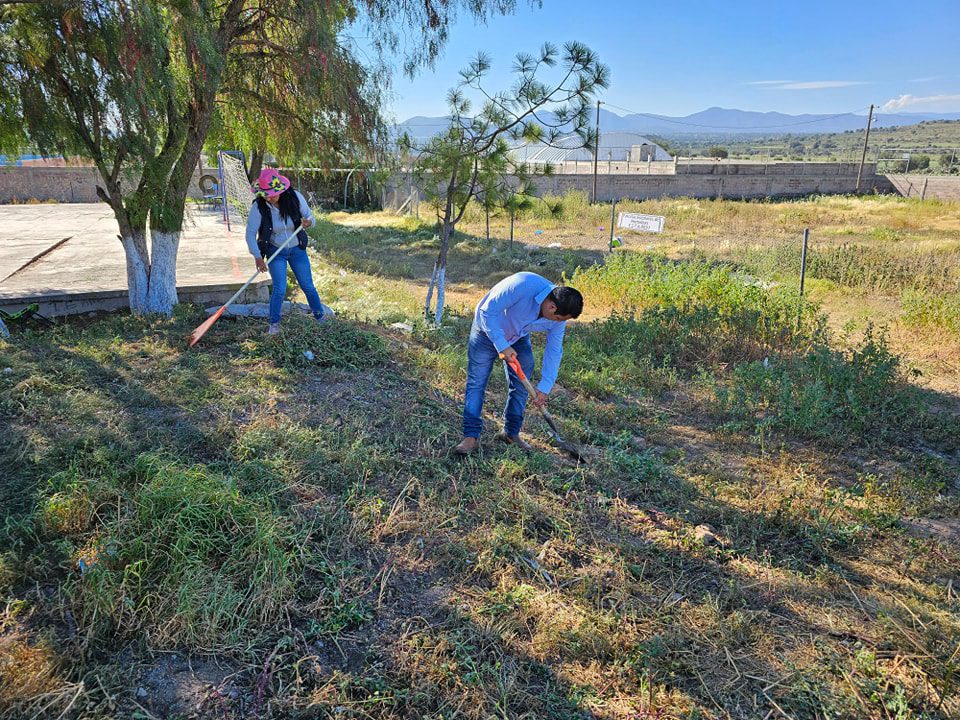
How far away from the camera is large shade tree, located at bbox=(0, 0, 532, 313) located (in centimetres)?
480

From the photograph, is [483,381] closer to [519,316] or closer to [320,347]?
[519,316]

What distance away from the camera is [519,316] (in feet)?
12.2

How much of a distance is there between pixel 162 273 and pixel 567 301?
4.53 m

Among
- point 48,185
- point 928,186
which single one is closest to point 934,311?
point 48,185

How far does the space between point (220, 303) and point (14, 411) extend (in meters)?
3.19

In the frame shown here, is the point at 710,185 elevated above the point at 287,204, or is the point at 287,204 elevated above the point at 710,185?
the point at 710,185

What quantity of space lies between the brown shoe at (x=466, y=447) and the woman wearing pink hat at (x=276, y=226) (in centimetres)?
240

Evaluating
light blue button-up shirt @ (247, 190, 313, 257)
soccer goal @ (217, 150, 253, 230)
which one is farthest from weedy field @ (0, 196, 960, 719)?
soccer goal @ (217, 150, 253, 230)

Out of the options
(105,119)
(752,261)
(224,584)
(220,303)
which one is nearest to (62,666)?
(224,584)

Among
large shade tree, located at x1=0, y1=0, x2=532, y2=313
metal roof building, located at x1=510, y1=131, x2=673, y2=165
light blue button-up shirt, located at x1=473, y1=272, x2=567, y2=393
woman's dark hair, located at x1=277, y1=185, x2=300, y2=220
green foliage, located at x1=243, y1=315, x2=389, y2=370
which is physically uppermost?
metal roof building, located at x1=510, y1=131, x2=673, y2=165

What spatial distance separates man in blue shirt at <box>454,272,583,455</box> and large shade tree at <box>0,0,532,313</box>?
3.27m

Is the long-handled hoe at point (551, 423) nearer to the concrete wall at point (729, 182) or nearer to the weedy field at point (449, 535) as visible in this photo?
the weedy field at point (449, 535)

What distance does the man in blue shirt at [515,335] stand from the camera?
3.55 metres

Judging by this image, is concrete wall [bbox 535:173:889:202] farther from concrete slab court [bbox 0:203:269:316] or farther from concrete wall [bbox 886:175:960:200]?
concrete slab court [bbox 0:203:269:316]
